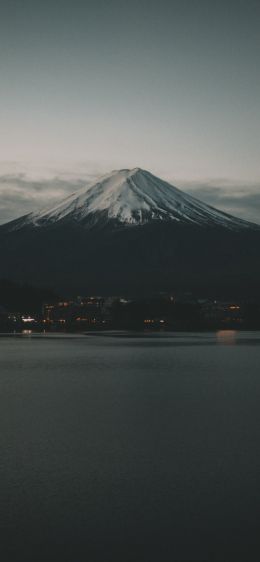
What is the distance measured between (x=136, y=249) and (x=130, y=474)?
13749cm

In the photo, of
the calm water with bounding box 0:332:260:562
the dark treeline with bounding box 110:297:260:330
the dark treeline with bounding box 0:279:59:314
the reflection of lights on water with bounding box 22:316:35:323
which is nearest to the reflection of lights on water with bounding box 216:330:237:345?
the dark treeline with bounding box 110:297:260:330

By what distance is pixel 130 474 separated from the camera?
10227 mm

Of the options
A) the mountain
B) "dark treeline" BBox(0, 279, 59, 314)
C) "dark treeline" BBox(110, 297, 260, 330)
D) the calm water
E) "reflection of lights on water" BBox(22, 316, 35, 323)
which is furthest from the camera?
the mountain

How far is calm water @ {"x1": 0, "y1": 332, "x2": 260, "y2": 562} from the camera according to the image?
735 cm

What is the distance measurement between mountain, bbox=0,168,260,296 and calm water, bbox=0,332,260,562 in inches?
4409

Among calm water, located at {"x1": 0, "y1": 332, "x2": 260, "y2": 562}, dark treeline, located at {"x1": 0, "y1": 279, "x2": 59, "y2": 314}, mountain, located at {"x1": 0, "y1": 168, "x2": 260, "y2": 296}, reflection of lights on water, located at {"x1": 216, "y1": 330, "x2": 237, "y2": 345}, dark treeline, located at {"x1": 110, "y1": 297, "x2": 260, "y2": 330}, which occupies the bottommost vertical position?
calm water, located at {"x1": 0, "y1": 332, "x2": 260, "y2": 562}

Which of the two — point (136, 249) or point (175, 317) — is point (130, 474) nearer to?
point (175, 317)

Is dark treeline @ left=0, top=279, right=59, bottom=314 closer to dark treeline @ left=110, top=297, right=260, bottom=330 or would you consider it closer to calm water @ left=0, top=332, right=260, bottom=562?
dark treeline @ left=110, top=297, right=260, bottom=330

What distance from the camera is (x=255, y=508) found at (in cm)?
847

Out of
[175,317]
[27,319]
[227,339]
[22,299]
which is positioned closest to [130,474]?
[227,339]

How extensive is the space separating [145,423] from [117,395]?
5.19 m

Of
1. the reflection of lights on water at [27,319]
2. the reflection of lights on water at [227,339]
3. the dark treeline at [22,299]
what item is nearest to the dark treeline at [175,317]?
the dark treeline at [22,299]

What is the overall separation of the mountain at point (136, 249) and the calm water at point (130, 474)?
112m

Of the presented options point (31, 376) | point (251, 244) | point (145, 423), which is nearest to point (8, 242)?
point (251, 244)
